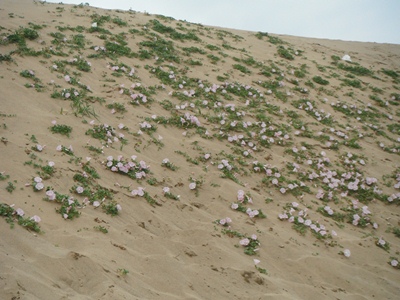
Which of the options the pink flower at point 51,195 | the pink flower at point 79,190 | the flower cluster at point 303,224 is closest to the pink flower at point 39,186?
the pink flower at point 51,195

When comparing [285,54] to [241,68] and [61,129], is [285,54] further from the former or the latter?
[61,129]

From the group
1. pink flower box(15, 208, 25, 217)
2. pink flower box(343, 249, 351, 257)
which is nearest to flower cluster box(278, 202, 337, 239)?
pink flower box(343, 249, 351, 257)

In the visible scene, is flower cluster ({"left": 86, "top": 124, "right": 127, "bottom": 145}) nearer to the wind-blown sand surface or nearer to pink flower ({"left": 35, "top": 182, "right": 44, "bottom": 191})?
the wind-blown sand surface

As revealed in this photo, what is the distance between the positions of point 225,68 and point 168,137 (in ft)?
14.7

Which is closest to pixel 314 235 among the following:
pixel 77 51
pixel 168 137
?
pixel 168 137

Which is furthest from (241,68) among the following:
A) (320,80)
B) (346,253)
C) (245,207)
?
(346,253)

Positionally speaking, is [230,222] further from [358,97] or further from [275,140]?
[358,97]

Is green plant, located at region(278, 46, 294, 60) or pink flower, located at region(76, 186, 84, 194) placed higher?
green plant, located at region(278, 46, 294, 60)

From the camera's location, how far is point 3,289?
90.4 inches

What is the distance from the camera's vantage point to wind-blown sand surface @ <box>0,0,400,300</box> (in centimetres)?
317

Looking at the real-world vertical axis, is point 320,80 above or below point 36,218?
above

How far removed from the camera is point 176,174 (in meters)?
4.95

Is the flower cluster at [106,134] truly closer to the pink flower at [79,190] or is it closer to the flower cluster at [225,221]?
the pink flower at [79,190]

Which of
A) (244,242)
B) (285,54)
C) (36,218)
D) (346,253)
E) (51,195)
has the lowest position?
(346,253)
